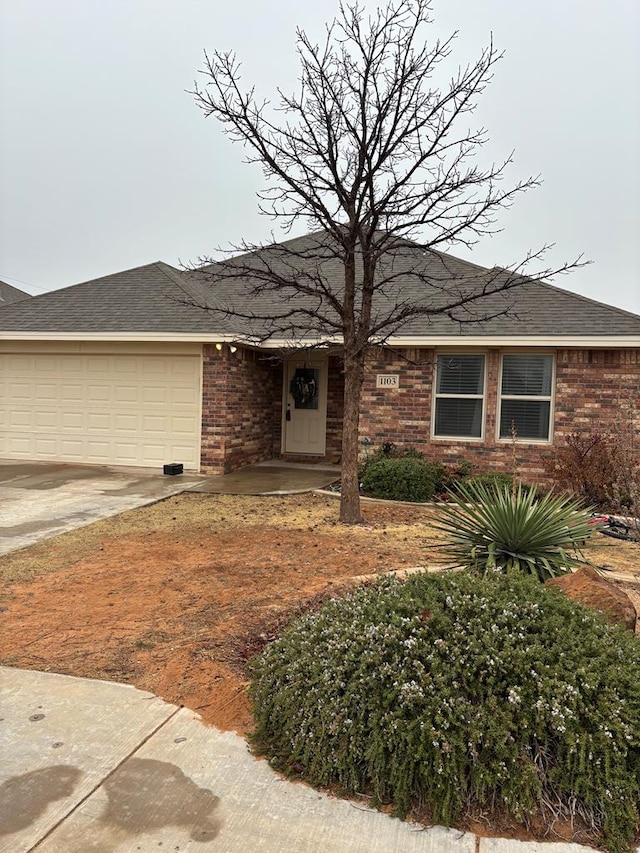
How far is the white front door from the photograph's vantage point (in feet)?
44.8

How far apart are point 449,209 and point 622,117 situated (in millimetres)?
10521

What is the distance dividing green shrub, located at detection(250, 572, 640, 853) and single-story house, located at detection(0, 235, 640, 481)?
23.0 ft

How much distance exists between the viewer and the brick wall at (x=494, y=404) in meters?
10.2

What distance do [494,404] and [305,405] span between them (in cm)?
461

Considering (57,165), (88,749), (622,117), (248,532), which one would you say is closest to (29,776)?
(88,749)

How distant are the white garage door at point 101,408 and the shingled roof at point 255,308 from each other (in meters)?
0.69

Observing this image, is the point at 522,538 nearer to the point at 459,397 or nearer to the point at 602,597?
the point at 602,597

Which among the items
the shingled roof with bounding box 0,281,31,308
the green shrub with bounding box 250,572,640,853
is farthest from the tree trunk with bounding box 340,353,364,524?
the shingled roof with bounding box 0,281,31,308

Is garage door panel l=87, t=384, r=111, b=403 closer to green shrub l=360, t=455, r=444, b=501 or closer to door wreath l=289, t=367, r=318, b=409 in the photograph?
door wreath l=289, t=367, r=318, b=409

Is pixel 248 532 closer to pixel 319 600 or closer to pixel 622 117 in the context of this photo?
pixel 319 600

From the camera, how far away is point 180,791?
7.96ft

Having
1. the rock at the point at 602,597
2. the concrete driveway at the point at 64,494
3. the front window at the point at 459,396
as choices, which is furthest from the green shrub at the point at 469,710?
the front window at the point at 459,396

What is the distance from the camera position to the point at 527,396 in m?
10.7

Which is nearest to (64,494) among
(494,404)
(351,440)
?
(351,440)
